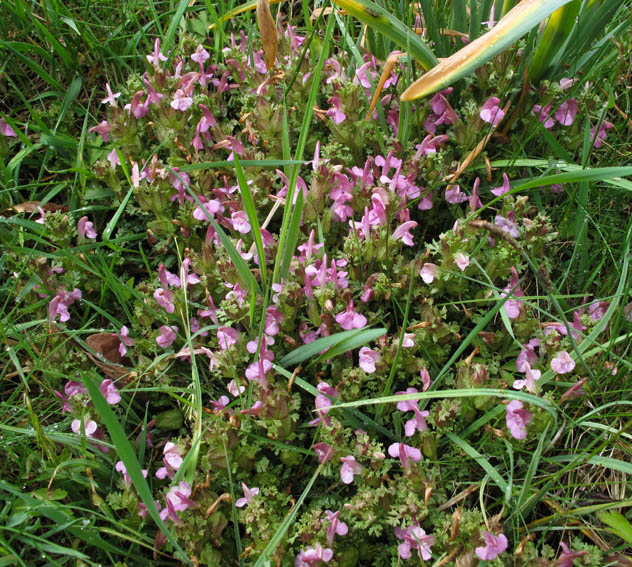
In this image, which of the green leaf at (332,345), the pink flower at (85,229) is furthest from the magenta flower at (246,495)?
the pink flower at (85,229)

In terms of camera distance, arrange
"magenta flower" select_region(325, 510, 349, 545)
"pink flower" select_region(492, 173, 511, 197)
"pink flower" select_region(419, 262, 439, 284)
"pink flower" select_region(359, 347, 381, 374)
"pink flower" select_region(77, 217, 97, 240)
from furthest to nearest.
→ 1. "pink flower" select_region(77, 217, 97, 240)
2. "pink flower" select_region(492, 173, 511, 197)
3. "pink flower" select_region(419, 262, 439, 284)
4. "pink flower" select_region(359, 347, 381, 374)
5. "magenta flower" select_region(325, 510, 349, 545)

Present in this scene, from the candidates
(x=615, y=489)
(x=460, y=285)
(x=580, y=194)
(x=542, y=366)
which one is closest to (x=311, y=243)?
(x=460, y=285)

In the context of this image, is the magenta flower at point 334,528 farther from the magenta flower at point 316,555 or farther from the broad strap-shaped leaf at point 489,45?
the broad strap-shaped leaf at point 489,45

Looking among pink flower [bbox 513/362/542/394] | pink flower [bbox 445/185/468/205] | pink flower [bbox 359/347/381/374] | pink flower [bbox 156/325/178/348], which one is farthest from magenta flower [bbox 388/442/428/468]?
pink flower [bbox 445/185/468/205]

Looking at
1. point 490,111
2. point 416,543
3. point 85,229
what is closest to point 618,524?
point 416,543

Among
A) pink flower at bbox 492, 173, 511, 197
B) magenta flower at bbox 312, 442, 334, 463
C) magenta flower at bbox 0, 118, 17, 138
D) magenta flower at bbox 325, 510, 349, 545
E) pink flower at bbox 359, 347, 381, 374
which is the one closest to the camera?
magenta flower at bbox 325, 510, 349, 545

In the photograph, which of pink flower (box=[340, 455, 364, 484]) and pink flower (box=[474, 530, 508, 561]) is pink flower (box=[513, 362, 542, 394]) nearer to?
pink flower (box=[474, 530, 508, 561])

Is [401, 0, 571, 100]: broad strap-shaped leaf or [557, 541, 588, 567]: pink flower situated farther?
[401, 0, 571, 100]: broad strap-shaped leaf

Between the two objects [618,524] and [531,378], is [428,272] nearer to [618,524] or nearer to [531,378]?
[531,378]
